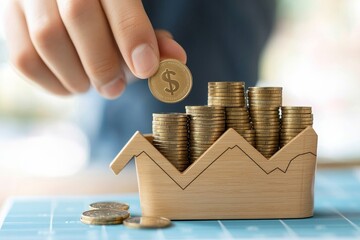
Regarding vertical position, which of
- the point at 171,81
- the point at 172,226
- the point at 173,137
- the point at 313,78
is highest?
the point at 313,78

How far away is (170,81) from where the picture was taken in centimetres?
148

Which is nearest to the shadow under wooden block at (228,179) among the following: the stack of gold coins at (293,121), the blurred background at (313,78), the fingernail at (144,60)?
the stack of gold coins at (293,121)

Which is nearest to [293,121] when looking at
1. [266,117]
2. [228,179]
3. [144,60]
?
[266,117]

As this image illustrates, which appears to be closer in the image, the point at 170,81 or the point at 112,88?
the point at 170,81

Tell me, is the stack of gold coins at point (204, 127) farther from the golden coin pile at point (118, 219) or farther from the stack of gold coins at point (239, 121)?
the golden coin pile at point (118, 219)

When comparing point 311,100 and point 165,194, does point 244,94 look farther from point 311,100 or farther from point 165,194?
point 311,100

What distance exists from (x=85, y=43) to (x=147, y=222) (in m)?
0.38

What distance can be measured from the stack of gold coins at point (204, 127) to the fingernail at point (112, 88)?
0.24 m

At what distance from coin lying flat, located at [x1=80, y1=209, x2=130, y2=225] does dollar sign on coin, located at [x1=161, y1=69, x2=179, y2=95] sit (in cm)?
25

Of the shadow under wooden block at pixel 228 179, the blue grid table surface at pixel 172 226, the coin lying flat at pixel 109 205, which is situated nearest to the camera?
the blue grid table surface at pixel 172 226

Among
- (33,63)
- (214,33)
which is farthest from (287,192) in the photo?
(214,33)

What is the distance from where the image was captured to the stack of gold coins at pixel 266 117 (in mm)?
1470

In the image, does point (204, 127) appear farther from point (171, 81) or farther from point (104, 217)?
point (104, 217)

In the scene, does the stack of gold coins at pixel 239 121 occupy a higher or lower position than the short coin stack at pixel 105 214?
higher
